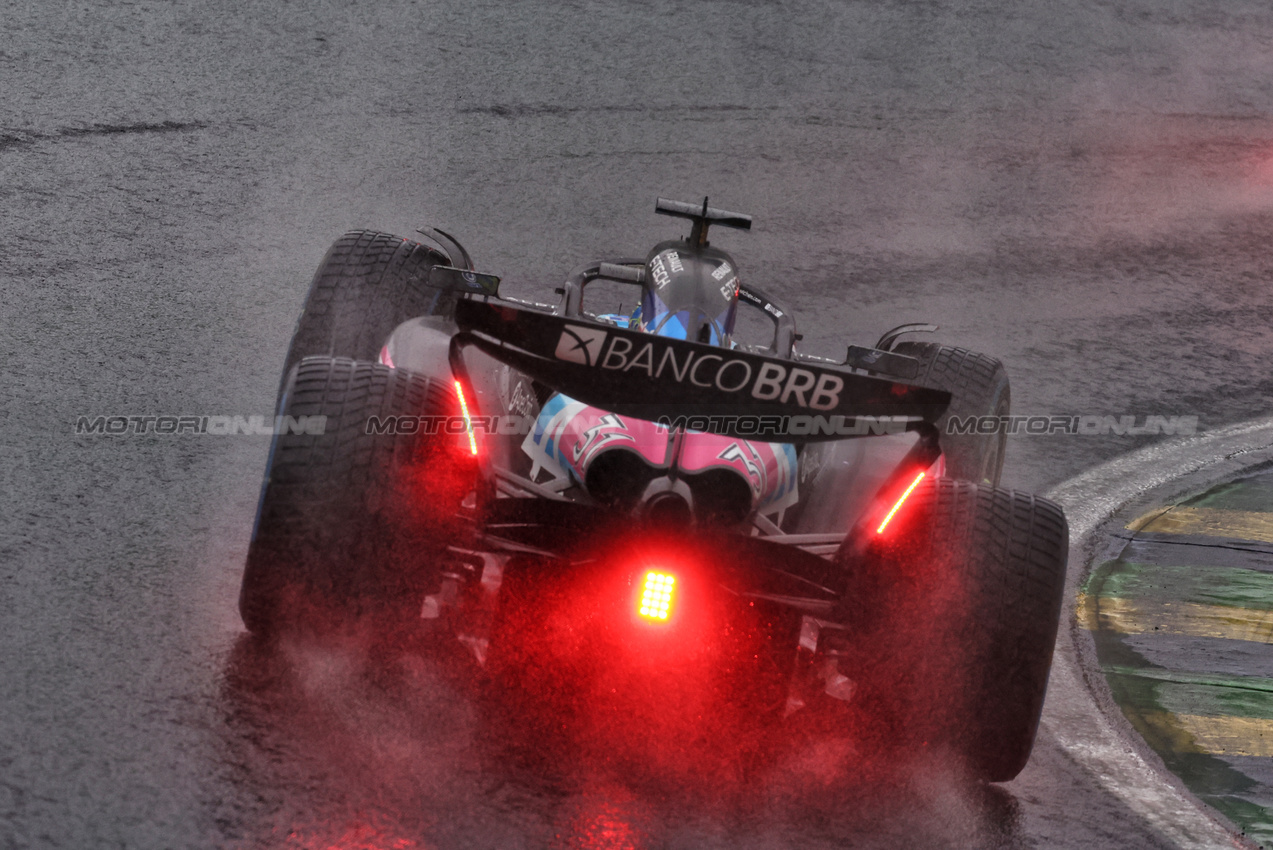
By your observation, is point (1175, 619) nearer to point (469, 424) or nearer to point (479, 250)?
point (469, 424)

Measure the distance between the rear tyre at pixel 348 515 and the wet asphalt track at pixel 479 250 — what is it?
1.03 feet

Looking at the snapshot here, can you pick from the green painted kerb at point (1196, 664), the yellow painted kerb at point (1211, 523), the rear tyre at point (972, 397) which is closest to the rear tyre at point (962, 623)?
the green painted kerb at point (1196, 664)

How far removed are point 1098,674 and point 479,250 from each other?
14.7 feet

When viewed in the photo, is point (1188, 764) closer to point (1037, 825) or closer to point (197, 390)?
point (1037, 825)

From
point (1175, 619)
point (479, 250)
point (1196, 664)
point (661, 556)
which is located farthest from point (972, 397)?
point (479, 250)

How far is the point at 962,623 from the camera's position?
4145 mm

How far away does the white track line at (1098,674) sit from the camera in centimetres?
452

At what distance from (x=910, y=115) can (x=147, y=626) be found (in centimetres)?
816

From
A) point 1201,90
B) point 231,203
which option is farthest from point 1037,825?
point 1201,90

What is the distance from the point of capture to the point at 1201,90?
12.7 meters

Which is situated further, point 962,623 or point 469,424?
point 469,424

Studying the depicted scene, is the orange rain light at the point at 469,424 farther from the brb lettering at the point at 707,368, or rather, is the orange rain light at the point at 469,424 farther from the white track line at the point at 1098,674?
the white track line at the point at 1098,674

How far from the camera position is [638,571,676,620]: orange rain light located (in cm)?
420

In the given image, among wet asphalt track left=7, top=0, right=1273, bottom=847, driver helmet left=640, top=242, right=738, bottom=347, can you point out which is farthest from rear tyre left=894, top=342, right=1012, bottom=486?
wet asphalt track left=7, top=0, right=1273, bottom=847
